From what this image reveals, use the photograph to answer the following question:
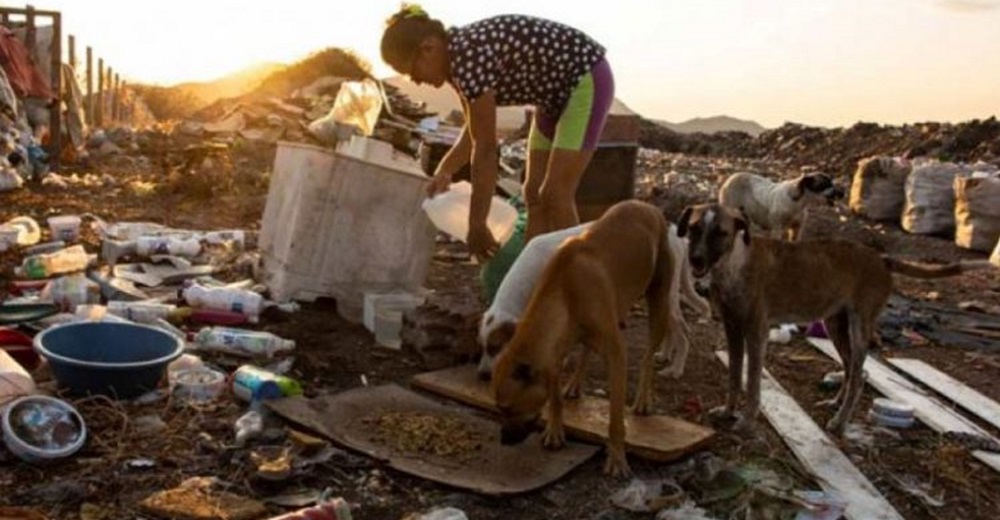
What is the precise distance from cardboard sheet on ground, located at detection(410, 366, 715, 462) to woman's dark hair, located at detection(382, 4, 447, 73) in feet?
5.42

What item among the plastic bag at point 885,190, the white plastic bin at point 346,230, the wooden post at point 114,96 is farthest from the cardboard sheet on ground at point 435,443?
the wooden post at point 114,96

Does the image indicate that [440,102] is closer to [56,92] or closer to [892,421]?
[56,92]

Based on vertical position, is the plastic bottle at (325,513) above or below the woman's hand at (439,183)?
below

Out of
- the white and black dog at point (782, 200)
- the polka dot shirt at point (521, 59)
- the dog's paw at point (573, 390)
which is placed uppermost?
the polka dot shirt at point (521, 59)

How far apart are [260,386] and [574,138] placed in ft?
6.59

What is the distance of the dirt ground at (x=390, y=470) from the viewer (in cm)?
359

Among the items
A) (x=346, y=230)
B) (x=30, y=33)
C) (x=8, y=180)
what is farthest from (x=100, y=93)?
(x=346, y=230)

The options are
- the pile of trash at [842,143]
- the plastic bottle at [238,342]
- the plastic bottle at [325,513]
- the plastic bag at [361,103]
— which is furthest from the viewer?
the pile of trash at [842,143]

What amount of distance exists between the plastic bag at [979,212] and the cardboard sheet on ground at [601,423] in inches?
320

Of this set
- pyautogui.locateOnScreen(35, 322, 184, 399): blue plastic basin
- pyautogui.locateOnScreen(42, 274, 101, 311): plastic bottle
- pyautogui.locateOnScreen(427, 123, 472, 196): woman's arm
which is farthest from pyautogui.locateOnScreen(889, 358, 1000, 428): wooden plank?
pyautogui.locateOnScreen(42, 274, 101, 311): plastic bottle

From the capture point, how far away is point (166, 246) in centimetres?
715

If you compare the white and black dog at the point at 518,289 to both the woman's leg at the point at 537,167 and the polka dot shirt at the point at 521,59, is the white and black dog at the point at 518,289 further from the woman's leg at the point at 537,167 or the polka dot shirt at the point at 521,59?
the polka dot shirt at the point at 521,59

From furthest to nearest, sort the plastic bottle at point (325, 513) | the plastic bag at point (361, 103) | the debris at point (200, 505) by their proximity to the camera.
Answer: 1. the plastic bag at point (361, 103)
2. the debris at point (200, 505)
3. the plastic bottle at point (325, 513)

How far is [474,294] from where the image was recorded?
23.3 feet
